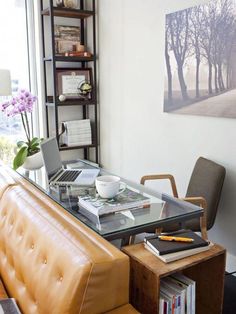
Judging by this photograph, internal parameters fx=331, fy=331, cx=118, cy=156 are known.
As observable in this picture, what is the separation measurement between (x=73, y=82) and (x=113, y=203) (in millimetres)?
2213

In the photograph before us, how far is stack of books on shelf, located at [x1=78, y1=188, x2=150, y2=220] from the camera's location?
1523mm

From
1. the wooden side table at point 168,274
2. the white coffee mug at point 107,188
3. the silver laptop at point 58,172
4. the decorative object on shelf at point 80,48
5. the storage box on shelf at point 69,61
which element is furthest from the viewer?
the decorative object on shelf at point 80,48

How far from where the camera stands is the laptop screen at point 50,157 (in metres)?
1.93

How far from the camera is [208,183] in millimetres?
2246

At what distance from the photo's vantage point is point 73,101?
349cm

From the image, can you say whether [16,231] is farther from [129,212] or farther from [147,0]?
[147,0]

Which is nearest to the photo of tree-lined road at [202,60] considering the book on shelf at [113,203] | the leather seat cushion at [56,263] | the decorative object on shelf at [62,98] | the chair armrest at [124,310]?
the book on shelf at [113,203]

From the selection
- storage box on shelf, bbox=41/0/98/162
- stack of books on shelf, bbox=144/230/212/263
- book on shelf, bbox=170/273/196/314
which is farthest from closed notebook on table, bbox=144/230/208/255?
storage box on shelf, bbox=41/0/98/162

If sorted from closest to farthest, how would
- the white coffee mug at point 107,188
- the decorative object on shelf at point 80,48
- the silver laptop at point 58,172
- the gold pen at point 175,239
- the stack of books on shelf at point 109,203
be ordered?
the gold pen at point 175,239, the stack of books on shelf at point 109,203, the white coffee mug at point 107,188, the silver laptop at point 58,172, the decorative object on shelf at point 80,48

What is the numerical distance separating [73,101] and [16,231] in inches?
88.0

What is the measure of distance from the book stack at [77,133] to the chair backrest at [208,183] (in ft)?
5.02

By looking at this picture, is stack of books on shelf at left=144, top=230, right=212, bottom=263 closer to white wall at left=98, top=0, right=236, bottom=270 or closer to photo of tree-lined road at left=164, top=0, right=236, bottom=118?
white wall at left=98, top=0, right=236, bottom=270

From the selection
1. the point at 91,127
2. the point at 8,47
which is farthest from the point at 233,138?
the point at 8,47

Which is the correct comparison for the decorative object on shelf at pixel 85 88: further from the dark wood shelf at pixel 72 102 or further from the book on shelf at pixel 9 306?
the book on shelf at pixel 9 306
